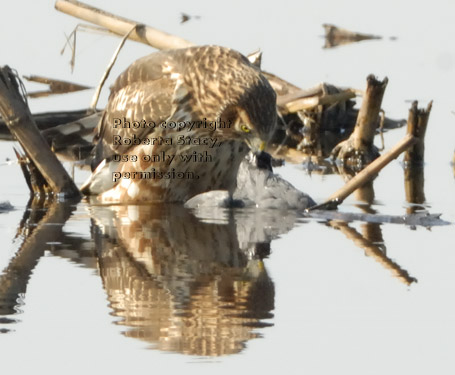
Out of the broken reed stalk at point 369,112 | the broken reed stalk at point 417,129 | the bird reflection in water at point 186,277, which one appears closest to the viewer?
the bird reflection in water at point 186,277

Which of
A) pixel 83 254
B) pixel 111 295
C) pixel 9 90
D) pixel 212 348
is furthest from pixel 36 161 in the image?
pixel 212 348

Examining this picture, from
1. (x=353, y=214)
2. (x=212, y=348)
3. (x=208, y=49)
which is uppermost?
(x=208, y=49)

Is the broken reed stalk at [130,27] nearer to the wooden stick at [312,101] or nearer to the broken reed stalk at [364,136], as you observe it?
the wooden stick at [312,101]

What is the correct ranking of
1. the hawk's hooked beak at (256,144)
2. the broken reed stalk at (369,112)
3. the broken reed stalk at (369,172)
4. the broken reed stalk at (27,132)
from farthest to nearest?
1. the broken reed stalk at (369,112)
2. the broken reed stalk at (27,132)
3. the hawk's hooked beak at (256,144)
4. the broken reed stalk at (369,172)

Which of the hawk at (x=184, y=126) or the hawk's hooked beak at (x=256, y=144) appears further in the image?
the hawk at (x=184, y=126)

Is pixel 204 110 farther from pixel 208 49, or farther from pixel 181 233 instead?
pixel 181 233

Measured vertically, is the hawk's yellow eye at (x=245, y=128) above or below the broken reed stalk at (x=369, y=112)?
below

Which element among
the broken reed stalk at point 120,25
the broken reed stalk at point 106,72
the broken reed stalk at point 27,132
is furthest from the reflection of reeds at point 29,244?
the broken reed stalk at point 120,25

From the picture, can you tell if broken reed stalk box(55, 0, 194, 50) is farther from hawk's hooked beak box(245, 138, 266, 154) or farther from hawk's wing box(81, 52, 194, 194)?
hawk's hooked beak box(245, 138, 266, 154)
